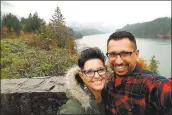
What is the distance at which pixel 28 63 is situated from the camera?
915 cm

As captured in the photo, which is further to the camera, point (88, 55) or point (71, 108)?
point (88, 55)

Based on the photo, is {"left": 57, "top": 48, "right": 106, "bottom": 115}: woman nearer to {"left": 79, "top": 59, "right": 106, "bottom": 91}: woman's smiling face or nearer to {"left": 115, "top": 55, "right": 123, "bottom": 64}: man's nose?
{"left": 79, "top": 59, "right": 106, "bottom": 91}: woman's smiling face

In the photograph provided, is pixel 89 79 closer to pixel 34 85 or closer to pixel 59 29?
pixel 34 85

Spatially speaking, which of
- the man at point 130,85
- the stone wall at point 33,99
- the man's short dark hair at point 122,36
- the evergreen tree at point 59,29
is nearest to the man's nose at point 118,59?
the man at point 130,85

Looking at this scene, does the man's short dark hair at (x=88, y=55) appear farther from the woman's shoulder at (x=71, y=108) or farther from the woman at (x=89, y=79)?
the woman's shoulder at (x=71, y=108)

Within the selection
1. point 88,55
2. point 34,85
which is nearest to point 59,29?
point 34,85

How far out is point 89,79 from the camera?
6.18 feet

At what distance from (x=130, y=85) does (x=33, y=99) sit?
3095mm

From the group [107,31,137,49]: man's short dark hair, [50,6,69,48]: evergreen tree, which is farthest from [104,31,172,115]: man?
[50,6,69,48]: evergreen tree

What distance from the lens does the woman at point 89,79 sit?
5.91 ft

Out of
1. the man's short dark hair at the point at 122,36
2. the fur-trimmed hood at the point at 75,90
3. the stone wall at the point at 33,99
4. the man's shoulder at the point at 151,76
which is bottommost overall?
the stone wall at the point at 33,99

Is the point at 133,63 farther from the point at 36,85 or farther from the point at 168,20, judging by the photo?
the point at 168,20

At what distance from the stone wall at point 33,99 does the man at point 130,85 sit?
255 centimetres

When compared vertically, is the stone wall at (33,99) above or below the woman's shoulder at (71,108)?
below
